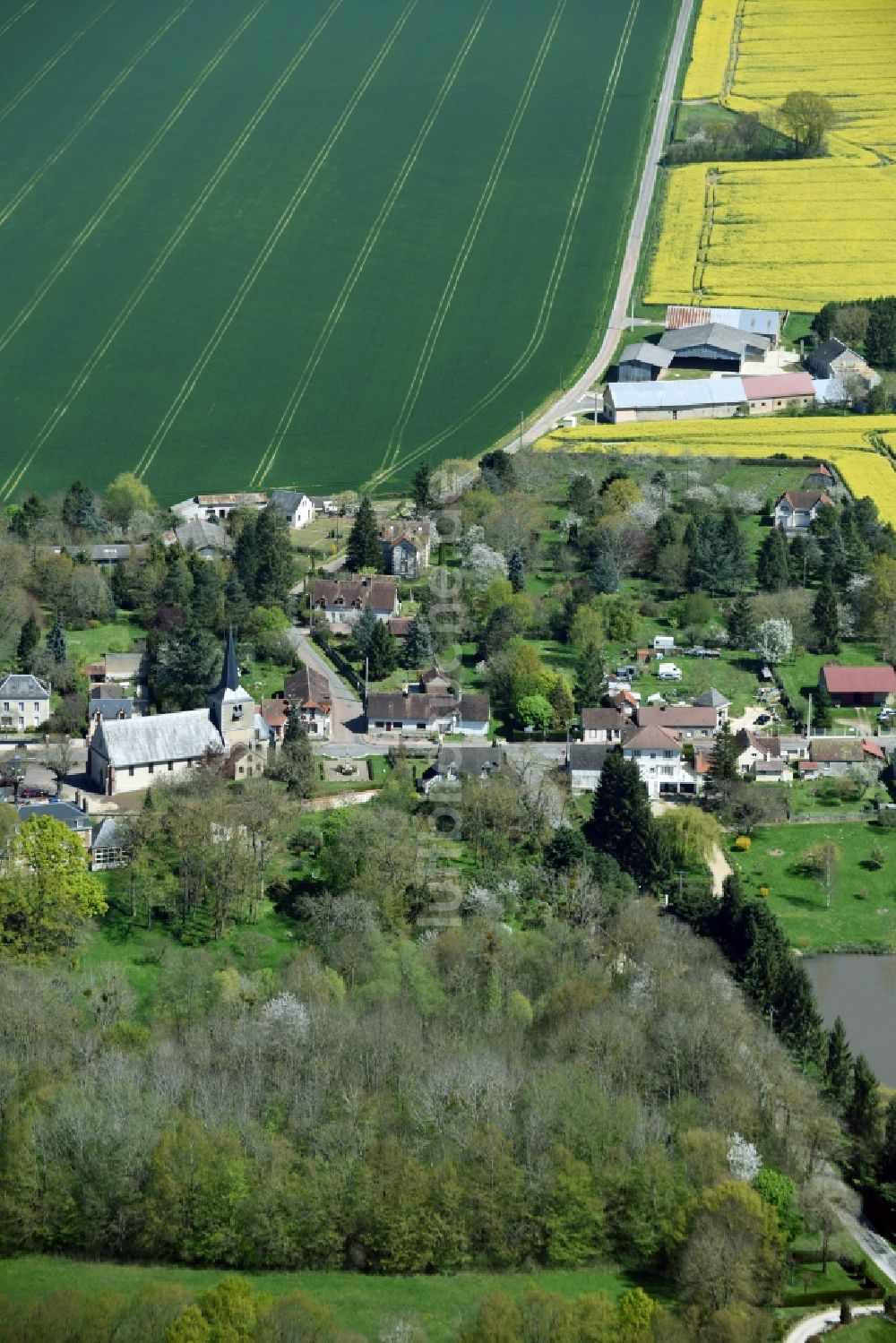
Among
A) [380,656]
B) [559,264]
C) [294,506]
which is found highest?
[559,264]

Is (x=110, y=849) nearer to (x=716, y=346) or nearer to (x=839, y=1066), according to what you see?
(x=839, y=1066)

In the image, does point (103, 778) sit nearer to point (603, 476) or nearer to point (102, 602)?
point (102, 602)

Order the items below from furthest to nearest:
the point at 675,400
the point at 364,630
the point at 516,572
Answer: the point at 675,400 < the point at 516,572 < the point at 364,630

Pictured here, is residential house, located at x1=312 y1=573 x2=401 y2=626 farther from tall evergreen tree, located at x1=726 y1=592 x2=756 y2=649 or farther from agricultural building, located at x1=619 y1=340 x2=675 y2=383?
agricultural building, located at x1=619 y1=340 x2=675 y2=383

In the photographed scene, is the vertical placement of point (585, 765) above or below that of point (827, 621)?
below

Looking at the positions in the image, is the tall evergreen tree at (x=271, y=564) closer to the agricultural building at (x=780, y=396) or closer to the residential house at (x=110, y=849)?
the residential house at (x=110, y=849)

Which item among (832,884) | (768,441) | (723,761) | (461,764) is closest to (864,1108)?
(832,884)

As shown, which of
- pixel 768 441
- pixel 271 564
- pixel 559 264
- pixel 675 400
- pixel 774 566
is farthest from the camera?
pixel 559 264
